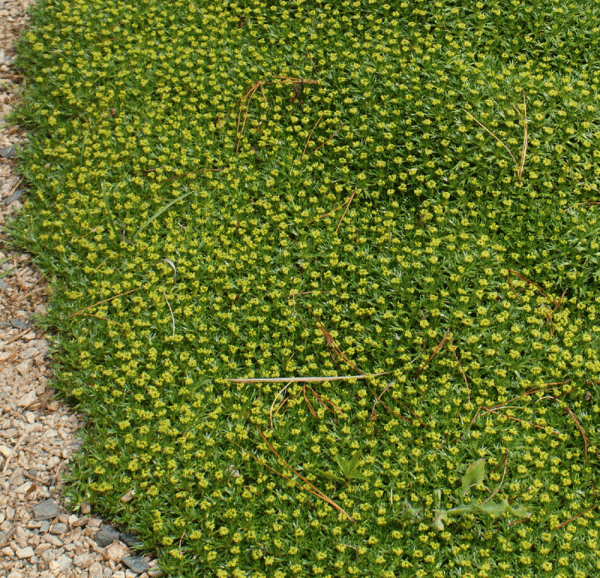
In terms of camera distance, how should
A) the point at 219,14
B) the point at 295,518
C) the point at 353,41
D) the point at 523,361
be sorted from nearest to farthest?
1. the point at 295,518
2. the point at 523,361
3. the point at 353,41
4. the point at 219,14

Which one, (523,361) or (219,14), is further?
(219,14)

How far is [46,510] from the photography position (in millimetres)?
4301

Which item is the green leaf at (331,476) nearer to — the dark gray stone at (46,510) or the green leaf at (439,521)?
the green leaf at (439,521)

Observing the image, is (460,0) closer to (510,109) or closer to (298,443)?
(510,109)

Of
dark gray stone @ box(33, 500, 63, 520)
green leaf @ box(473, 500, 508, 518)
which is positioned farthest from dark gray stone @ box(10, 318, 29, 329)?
green leaf @ box(473, 500, 508, 518)

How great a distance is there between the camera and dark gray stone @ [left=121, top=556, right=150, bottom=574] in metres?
4.05

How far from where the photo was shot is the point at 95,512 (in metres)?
4.27

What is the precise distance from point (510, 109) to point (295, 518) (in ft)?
12.3


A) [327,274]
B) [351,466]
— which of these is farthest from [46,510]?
[327,274]

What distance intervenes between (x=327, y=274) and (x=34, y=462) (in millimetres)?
2615

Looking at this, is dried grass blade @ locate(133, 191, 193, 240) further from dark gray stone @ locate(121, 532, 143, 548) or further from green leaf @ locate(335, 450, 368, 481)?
green leaf @ locate(335, 450, 368, 481)

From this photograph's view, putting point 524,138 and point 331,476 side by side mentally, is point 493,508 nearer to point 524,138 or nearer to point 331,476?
point 331,476

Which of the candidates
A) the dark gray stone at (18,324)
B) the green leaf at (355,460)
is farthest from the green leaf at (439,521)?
the dark gray stone at (18,324)

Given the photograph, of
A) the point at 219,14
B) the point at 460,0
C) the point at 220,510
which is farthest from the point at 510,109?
the point at 220,510
